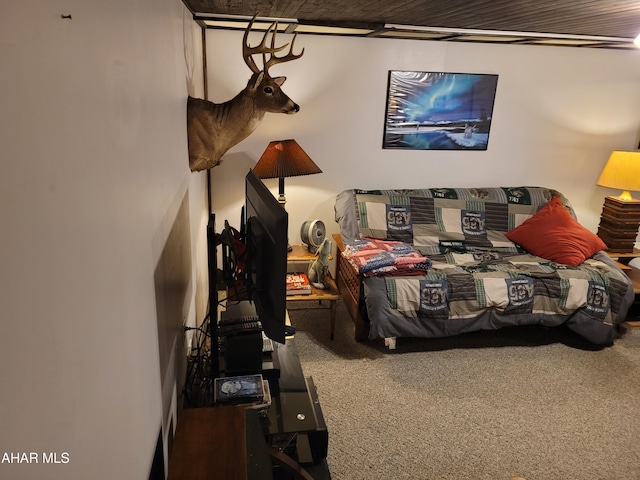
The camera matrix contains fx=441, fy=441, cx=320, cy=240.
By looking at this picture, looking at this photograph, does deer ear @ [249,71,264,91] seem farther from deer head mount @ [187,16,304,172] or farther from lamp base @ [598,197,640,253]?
lamp base @ [598,197,640,253]

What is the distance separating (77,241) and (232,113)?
1.80 m

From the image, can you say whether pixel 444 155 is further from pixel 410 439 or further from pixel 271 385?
pixel 271 385

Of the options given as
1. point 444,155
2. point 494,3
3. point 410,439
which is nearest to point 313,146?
point 444,155

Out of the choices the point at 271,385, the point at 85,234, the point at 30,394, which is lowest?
the point at 271,385

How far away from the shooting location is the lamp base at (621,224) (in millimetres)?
3674

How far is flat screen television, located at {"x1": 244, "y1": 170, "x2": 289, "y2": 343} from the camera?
4.24ft

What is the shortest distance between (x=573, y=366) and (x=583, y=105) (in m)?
2.38

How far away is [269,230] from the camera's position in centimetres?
138

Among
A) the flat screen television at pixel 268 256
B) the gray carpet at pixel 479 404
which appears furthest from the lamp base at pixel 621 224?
the flat screen television at pixel 268 256

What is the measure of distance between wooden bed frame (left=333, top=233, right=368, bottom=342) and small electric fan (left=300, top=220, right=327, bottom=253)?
22 centimetres

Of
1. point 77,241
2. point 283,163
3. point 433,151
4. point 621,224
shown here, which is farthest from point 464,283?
point 77,241

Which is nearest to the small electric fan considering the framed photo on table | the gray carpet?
the gray carpet

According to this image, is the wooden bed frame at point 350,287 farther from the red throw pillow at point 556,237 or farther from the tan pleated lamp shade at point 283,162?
the red throw pillow at point 556,237

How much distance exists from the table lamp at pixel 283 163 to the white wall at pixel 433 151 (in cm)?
44
